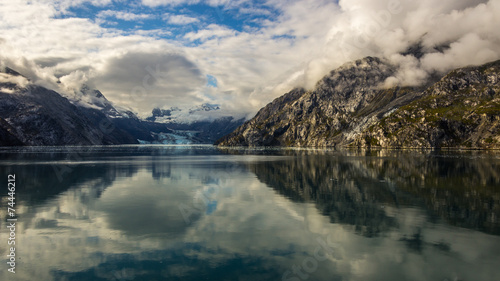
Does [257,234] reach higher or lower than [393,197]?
lower

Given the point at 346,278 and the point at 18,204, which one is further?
the point at 18,204

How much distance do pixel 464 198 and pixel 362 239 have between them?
27924mm

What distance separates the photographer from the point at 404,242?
1138 inches

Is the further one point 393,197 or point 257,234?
point 393,197

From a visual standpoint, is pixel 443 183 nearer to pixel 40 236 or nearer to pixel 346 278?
pixel 346 278

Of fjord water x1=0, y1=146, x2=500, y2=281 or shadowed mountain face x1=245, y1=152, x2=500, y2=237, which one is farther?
shadowed mountain face x1=245, y1=152, x2=500, y2=237

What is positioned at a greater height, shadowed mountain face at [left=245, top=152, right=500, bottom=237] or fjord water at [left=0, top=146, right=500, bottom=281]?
shadowed mountain face at [left=245, top=152, right=500, bottom=237]

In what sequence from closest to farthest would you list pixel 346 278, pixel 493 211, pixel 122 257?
pixel 346 278, pixel 122 257, pixel 493 211

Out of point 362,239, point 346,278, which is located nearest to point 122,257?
point 346,278

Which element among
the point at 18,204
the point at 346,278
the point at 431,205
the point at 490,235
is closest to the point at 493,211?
the point at 431,205

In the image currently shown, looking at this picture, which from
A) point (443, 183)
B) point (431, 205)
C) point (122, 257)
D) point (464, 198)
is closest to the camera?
point (122, 257)

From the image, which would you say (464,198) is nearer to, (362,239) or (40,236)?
(362,239)

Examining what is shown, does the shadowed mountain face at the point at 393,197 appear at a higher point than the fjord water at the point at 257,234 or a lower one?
higher

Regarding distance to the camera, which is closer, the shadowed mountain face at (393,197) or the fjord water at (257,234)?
the fjord water at (257,234)
